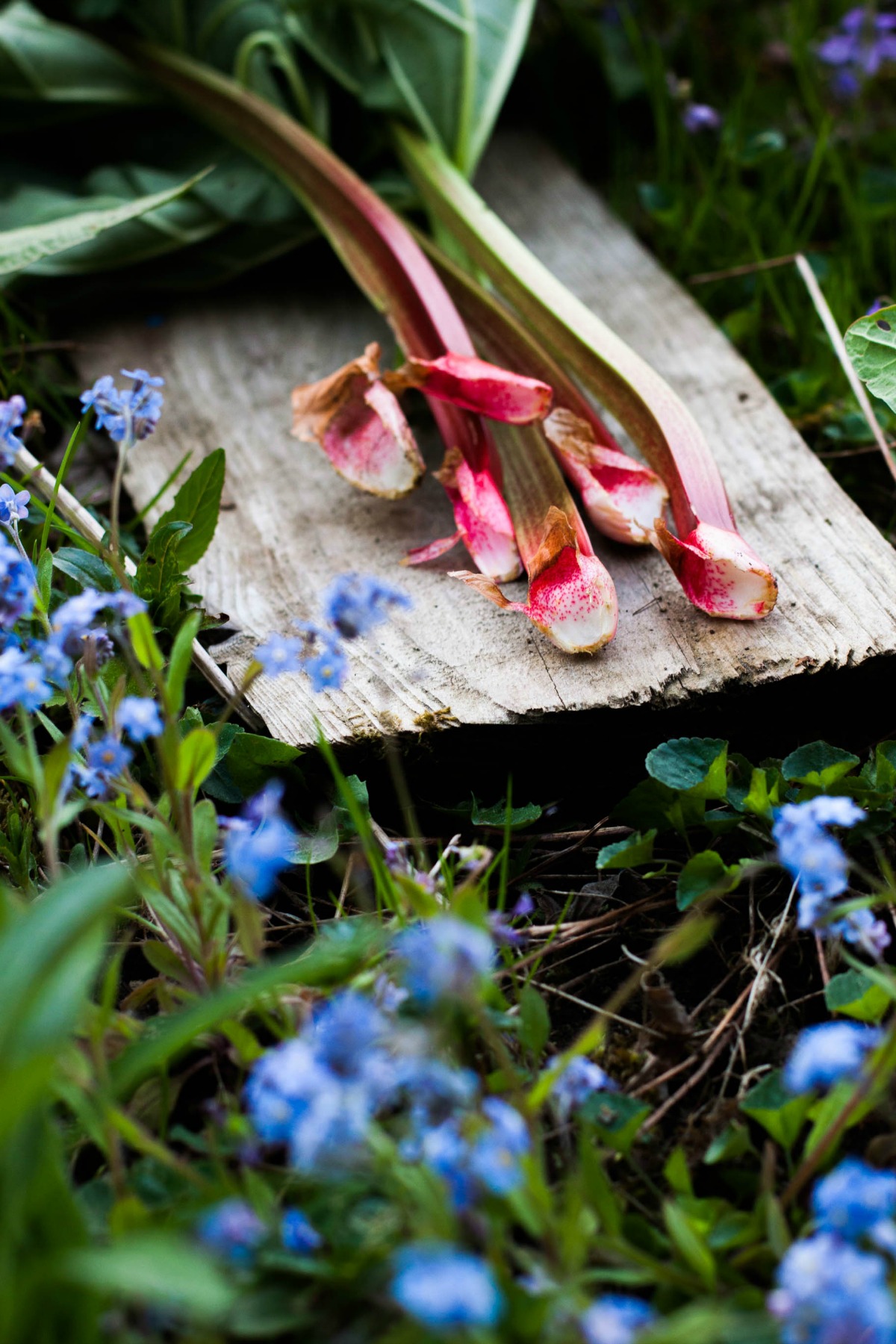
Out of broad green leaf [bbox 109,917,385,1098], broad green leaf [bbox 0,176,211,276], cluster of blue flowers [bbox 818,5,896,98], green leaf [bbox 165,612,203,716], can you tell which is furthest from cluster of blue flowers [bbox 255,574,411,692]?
cluster of blue flowers [bbox 818,5,896,98]

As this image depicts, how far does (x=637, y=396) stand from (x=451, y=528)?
321 millimetres

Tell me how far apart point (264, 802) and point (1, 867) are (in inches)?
21.2

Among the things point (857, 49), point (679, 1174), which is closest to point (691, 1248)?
point (679, 1174)

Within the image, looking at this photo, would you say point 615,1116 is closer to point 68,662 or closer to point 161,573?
point 68,662

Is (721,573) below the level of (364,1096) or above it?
below

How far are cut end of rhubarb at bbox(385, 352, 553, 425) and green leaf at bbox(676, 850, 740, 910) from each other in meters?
0.67

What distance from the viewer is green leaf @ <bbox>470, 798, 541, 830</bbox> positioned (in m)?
1.25

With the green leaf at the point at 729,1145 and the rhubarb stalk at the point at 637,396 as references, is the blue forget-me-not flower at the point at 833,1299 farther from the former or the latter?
the rhubarb stalk at the point at 637,396

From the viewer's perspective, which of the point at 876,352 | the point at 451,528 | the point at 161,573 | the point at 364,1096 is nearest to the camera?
the point at 364,1096

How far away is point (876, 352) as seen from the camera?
1463 millimetres

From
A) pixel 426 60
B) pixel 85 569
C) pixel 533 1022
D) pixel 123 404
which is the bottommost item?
pixel 533 1022

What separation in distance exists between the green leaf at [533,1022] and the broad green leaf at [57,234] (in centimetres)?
138

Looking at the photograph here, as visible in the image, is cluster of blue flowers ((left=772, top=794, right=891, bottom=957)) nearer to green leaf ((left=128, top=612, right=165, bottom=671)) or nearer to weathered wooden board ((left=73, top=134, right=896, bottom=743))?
weathered wooden board ((left=73, top=134, right=896, bottom=743))

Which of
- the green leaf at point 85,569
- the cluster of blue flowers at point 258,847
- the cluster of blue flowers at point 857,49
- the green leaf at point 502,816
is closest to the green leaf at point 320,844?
the cluster of blue flowers at point 258,847
